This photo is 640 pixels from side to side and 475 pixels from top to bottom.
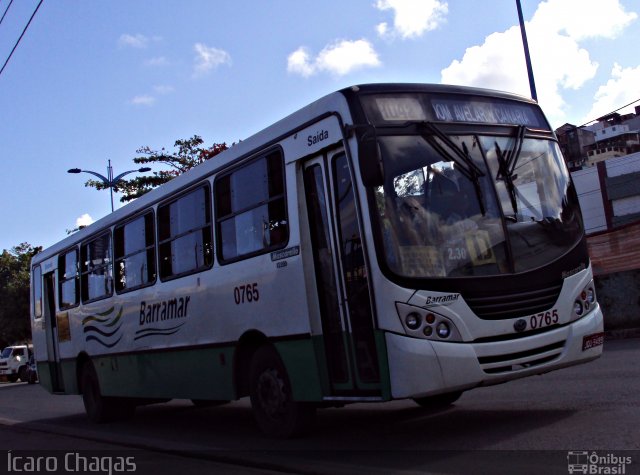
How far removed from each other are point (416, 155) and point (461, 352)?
1735 millimetres

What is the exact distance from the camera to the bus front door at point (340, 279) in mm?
6516

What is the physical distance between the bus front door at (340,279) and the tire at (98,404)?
6690 mm

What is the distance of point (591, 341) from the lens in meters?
6.75

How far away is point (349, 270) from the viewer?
669cm

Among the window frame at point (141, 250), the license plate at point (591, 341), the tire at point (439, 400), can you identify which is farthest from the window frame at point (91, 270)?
the license plate at point (591, 341)

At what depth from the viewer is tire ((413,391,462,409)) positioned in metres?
8.48

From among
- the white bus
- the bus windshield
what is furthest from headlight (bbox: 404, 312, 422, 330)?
the bus windshield

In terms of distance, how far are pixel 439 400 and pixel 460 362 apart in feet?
9.07

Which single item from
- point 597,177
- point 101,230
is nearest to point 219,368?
point 101,230

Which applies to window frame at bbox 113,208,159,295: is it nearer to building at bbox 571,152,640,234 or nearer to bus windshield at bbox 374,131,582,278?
bus windshield at bbox 374,131,582,278

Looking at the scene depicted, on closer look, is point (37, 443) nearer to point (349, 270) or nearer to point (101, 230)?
point (101, 230)

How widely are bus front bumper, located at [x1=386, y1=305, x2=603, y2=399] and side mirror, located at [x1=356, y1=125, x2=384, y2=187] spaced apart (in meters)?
1.27

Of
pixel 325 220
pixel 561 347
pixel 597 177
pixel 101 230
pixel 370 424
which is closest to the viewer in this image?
pixel 561 347

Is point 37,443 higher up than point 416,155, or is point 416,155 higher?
point 416,155
